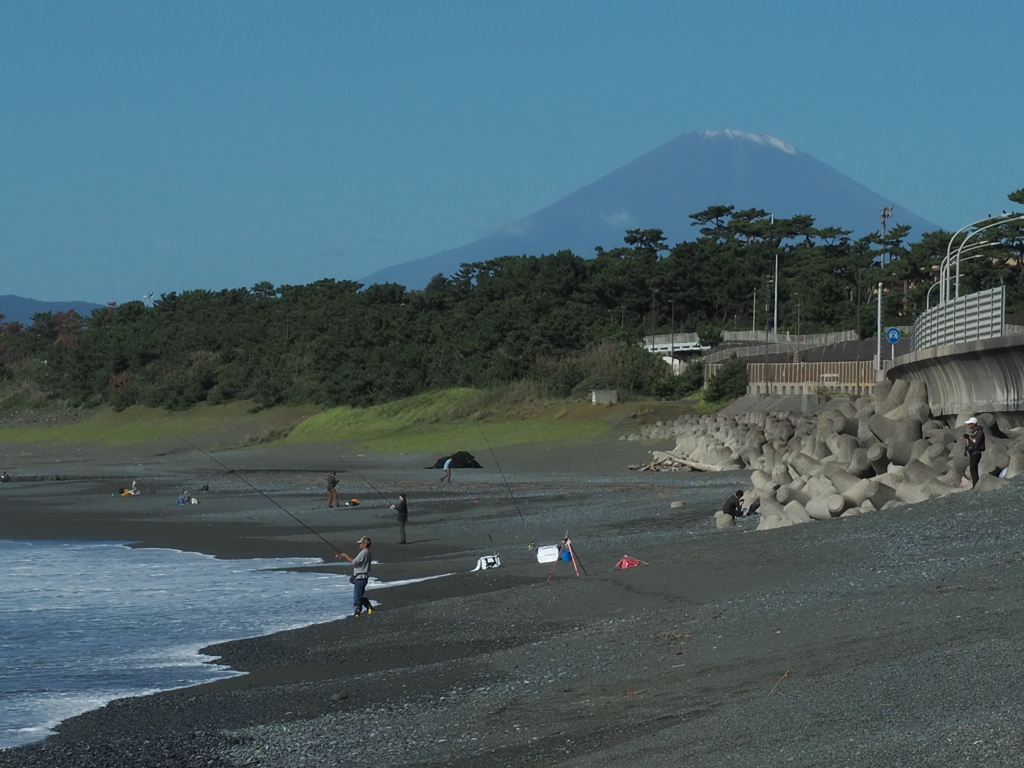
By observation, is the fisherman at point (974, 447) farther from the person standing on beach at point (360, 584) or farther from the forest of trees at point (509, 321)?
the forest of trees at point (509, 321)

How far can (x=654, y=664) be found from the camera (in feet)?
30.3

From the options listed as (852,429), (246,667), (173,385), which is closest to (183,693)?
(246,667)

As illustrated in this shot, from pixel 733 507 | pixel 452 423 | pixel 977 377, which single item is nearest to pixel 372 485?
pixel 733 507

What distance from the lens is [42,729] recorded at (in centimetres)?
913

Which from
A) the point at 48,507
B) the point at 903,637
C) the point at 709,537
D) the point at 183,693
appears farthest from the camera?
the point at 48,507

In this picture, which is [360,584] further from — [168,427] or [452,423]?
[168,427]

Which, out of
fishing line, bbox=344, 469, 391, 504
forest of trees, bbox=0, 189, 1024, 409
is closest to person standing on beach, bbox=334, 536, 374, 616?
fishing line, bbox=344, 469, 391, 504

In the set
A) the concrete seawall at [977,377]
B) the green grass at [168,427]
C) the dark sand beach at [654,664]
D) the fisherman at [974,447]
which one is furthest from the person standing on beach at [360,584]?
the green grass at [168,427]

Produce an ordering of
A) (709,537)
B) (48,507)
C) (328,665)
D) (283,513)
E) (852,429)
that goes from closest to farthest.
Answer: (328,665) → (709,537) → (852,429) → (283,513) → (48,507)

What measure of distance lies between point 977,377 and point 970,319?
126cm

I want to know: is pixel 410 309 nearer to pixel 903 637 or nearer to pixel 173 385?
pixel 173 385

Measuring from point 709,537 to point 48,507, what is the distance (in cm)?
2127

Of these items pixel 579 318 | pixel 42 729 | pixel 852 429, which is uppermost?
pixel 579 318

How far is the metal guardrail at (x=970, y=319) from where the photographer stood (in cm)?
1789
